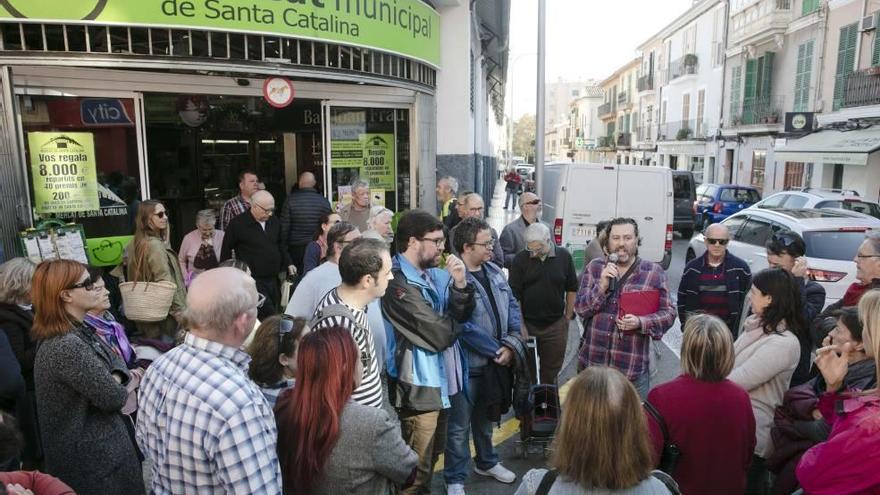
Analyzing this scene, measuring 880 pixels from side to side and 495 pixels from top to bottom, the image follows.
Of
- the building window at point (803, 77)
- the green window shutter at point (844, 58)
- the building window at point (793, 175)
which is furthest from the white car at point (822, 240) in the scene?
the building window at point (803, 77)

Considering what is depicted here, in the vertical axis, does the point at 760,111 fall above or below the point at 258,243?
above

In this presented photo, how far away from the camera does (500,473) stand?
4145 millimetres

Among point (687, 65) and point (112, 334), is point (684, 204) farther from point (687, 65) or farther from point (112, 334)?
point (687, 65)

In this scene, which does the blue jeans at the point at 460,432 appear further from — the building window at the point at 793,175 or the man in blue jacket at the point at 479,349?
the building window at the point at 793,175

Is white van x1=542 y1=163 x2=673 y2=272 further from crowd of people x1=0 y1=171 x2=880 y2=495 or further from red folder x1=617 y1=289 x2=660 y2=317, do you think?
red folder x1=617 y1=289 x2=660 y2=317

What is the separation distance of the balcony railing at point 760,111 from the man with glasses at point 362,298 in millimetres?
25130

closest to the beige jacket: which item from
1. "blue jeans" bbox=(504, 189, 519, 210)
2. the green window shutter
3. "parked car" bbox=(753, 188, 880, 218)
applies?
"parked car" bbox=(753, 188, 880, 218)

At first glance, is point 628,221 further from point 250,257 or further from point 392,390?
point 250,257

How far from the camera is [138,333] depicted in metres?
5.12

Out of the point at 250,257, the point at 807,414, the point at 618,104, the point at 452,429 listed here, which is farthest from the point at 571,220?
the point at 618,104

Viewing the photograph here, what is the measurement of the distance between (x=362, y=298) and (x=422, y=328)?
0.49 metres

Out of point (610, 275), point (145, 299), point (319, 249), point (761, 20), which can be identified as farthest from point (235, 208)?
point (761, 20)

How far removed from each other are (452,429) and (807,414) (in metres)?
2.00

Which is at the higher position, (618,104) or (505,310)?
(618,104)
